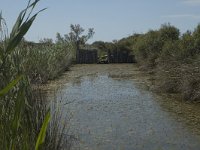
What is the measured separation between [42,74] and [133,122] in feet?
25.4

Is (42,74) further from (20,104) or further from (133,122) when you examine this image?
(20,104)

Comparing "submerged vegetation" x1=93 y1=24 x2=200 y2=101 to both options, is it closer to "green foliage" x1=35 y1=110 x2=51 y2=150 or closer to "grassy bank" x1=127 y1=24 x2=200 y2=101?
"grassy bank" x1=127 y1=24 x2=200 y2=101

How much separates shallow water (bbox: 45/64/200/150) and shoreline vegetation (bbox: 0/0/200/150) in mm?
545

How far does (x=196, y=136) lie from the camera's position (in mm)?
6516

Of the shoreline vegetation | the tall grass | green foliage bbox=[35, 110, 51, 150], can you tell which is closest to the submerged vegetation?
the shoreline vegetation

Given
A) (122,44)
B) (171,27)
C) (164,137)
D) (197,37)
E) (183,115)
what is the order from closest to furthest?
(164,137) → (183,115) → (197,37) → (171,27) → (122,44)

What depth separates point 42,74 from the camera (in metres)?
14.9

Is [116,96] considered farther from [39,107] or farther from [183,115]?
[39,107]

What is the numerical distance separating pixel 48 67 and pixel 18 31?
14.9 meters

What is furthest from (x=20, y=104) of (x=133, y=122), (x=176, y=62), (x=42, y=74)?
(x=42, y=74)

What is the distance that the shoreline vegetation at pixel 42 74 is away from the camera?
1.88 m

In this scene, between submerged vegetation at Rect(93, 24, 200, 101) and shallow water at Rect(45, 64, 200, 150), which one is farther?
submerged vegetation at Rect(93, 24, 200, 101)

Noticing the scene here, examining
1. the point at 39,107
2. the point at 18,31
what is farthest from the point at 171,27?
the point at 18,31

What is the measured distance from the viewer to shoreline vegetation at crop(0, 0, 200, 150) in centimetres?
188
